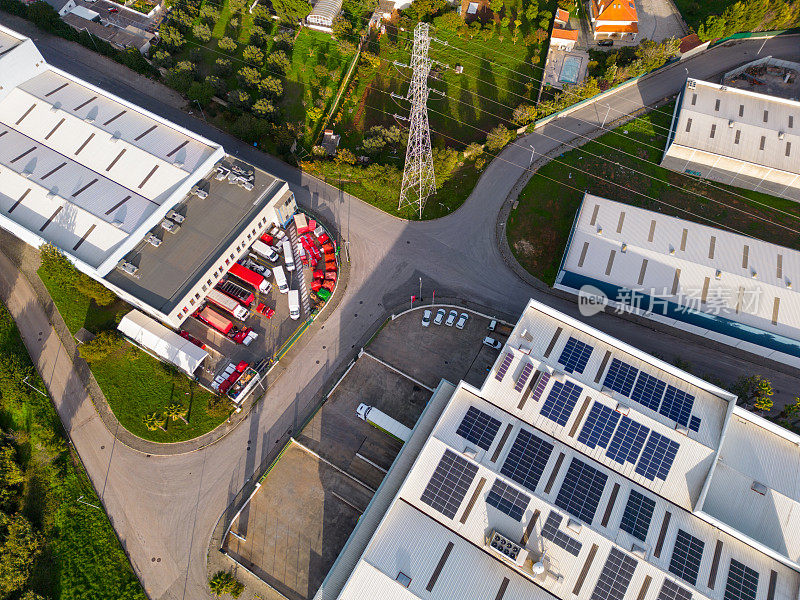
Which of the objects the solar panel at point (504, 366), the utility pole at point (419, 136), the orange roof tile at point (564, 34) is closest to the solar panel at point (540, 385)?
the solar panel at point (504, 366)

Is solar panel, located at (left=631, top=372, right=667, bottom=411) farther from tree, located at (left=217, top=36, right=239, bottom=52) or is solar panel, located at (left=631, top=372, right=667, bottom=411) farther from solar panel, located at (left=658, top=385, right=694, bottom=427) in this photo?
tree, located at (left=217, top=36, right=239, bottom=52)

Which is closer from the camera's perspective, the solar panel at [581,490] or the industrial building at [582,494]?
the industrial building at [582,494]

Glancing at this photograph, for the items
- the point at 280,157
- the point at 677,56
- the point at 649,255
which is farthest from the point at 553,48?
the point at 280,157

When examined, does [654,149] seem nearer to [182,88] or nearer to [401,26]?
[401,26]

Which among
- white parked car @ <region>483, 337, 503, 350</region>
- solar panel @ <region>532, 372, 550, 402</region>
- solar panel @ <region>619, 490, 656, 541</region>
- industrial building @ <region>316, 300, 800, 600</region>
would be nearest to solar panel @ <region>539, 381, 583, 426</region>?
industrial building @ <region>316, 300, 800, 600</region>

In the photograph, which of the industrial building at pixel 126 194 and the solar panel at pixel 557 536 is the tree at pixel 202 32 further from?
the solar panel at pixel 557 536
